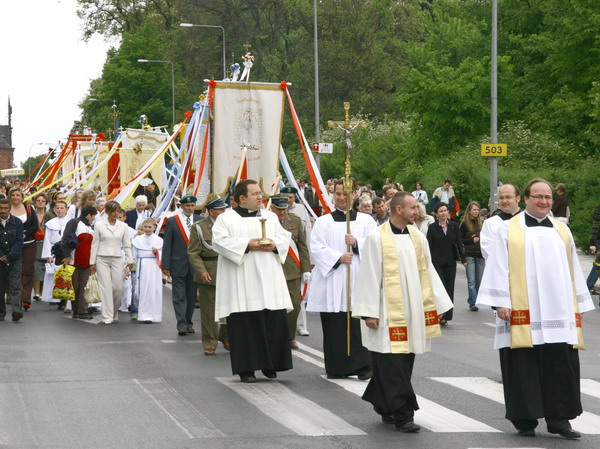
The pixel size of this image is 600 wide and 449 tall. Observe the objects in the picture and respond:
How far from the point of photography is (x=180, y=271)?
1534 centimetres

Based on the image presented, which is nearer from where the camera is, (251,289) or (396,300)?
(396,300)

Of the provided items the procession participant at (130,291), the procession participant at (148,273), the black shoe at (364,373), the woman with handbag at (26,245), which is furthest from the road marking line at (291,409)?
the woman with handbag at (26,245)

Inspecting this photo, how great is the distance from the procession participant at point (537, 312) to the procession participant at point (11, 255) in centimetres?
944

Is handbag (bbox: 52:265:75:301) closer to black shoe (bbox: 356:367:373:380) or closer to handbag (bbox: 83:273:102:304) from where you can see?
handbag (bbox: 83:273:102:304)

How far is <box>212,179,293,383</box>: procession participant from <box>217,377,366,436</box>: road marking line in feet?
0.83

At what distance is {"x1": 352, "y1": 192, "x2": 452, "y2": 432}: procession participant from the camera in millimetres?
8945

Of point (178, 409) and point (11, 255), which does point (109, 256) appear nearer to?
point (11, 255)

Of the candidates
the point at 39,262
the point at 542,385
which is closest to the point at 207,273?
the point at 542,385

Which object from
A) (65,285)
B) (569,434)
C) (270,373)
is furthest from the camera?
(65,285)

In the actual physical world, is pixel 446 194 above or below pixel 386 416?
above

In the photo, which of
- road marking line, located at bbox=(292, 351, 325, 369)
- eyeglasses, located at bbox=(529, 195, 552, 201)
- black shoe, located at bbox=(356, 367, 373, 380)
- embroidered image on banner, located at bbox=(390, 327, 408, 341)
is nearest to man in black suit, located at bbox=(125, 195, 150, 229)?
road marking line, located at bbox=(292, 351, 325, 369)

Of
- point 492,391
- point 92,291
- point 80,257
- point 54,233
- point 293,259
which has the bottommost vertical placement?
point 492,391

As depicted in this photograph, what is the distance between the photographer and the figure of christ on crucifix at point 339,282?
11.2m

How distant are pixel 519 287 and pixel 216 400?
2825 millimetres
